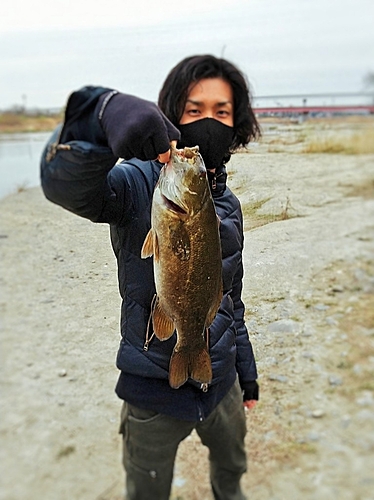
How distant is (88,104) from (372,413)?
2.80 ft

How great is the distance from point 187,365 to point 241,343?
0.80 ft

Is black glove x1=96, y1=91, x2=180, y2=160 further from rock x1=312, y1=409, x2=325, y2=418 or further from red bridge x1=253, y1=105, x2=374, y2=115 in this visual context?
rock x1=312, y1=409, x2=325, y2=418

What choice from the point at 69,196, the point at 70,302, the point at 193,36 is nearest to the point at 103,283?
the point at 70,302

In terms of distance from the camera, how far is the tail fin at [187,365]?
1.00m

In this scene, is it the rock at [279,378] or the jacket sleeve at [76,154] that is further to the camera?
the rock at [279,378]

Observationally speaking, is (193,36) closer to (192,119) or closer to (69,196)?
(192,119)

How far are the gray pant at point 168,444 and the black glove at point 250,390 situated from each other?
4 centimetres

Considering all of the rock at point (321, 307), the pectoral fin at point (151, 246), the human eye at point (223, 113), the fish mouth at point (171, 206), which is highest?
the human eye at point (223, 113)

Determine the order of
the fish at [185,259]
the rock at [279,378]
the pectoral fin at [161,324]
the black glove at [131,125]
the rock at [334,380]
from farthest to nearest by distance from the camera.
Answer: the rock at [279,378], the rock at [334,380], the pectoral fin at [161,324], the fish at [185,259], the black glove at [131,125]

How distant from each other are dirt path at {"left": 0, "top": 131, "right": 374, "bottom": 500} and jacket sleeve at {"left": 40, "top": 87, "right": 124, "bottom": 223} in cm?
34

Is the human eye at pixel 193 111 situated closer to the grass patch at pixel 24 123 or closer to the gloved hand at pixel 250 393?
the grass patch at pixel 24 123

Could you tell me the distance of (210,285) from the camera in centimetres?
95

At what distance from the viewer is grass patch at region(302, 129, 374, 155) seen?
3.31 ft

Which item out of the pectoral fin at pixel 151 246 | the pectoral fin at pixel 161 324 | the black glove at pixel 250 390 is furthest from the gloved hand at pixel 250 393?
the pectoral fin at pixel 151 246
